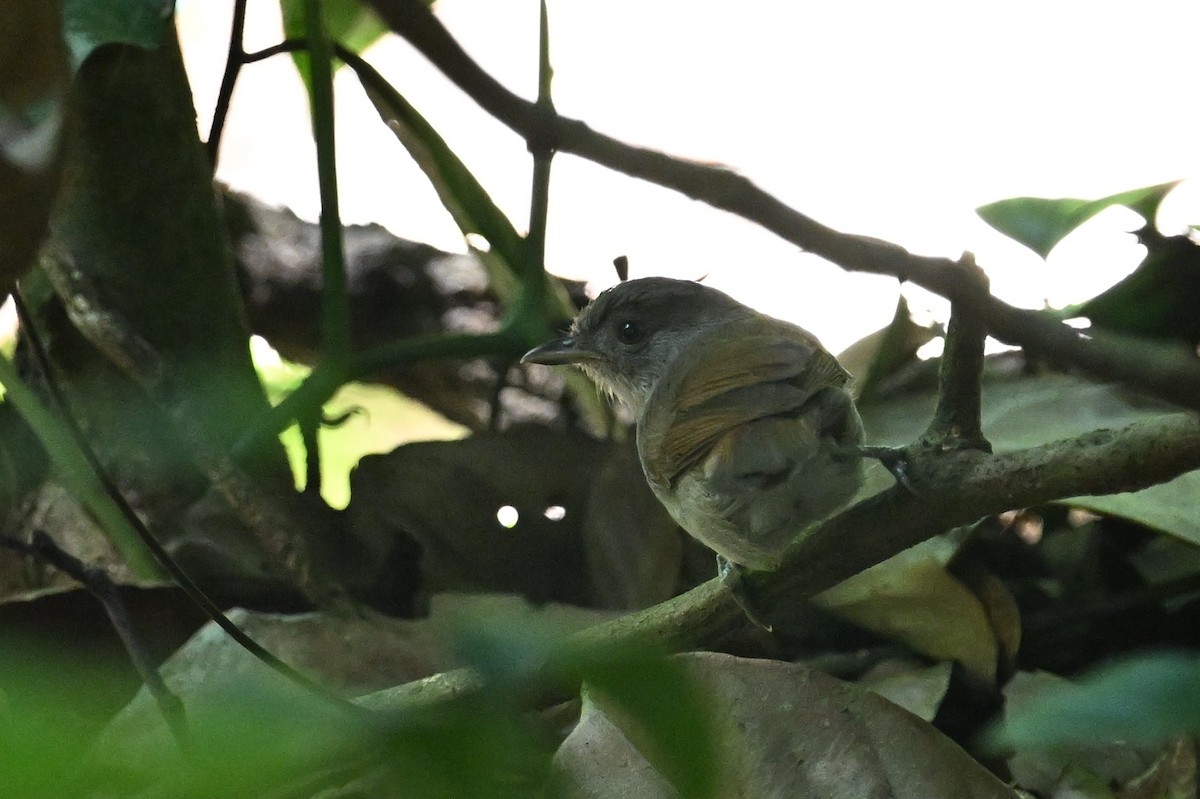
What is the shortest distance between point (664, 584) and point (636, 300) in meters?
0.66

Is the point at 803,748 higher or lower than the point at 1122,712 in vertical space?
lower

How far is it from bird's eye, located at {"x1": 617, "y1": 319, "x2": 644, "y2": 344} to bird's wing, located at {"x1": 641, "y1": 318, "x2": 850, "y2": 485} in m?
0.55

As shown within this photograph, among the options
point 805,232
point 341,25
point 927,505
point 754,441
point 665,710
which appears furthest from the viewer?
point 341,25

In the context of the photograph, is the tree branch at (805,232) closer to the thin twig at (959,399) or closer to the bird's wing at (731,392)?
the thin twig at (959,399)

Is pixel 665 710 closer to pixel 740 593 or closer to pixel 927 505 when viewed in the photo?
pixel 927 505

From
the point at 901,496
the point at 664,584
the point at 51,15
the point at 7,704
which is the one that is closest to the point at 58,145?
the point at 51,15

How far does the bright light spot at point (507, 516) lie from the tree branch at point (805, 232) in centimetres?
137

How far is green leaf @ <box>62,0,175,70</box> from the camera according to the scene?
7.29 ft

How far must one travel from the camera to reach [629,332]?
2.81 meters

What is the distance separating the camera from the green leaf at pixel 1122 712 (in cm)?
54

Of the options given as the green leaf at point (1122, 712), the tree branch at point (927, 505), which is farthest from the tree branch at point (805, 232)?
the green leaf at point (1122, 712)

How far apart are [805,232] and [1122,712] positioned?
2.54 ft

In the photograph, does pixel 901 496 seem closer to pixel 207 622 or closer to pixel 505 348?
pixel 505 348

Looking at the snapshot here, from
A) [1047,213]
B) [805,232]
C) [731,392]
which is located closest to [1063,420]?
[1047,213]
